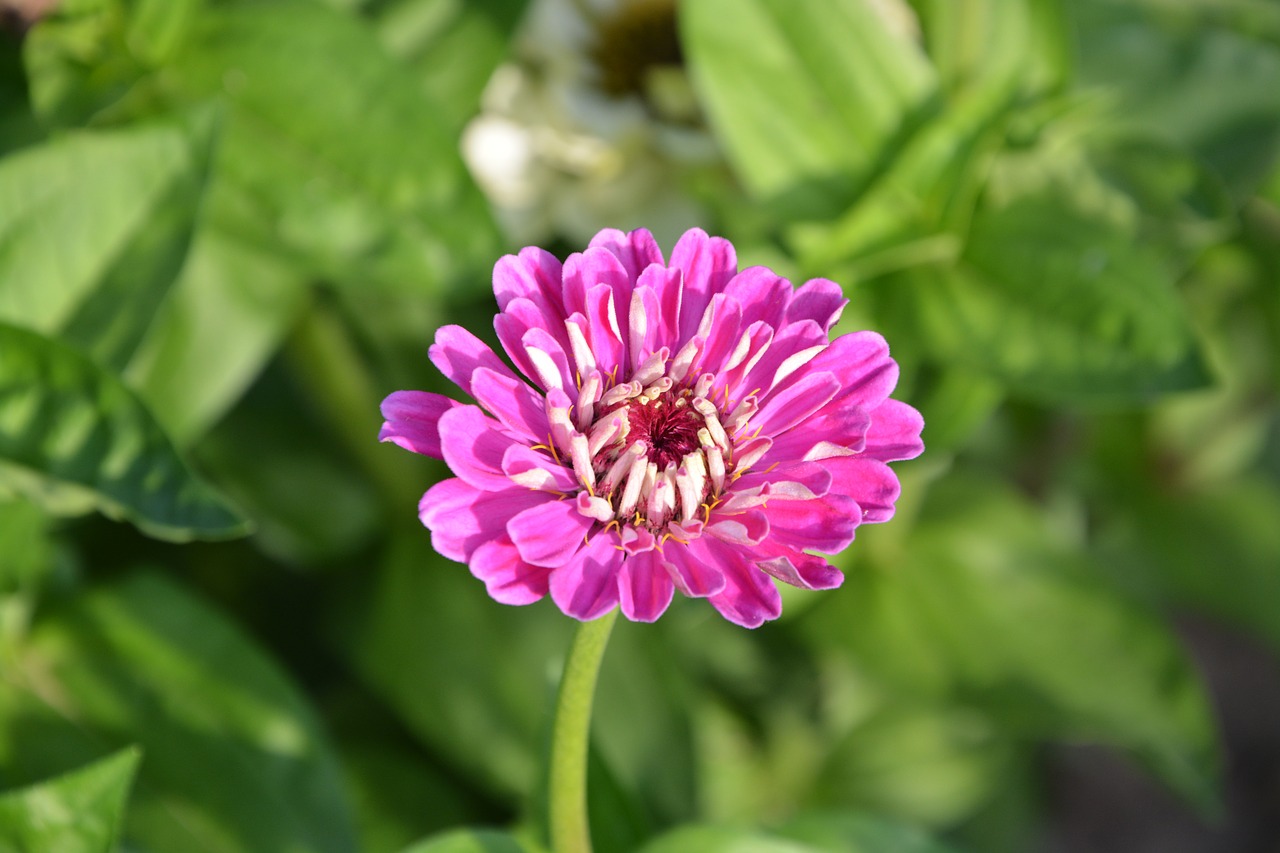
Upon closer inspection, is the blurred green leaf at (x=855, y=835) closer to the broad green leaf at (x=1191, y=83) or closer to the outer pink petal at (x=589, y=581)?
the outer pink petal at (x=589, y=581)

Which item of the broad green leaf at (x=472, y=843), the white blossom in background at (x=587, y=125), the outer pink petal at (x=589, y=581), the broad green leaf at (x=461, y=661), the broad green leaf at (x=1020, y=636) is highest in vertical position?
the outer pink petal at (x=589, y=581)

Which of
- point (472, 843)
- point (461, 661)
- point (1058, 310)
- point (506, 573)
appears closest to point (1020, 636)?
point (1058, 310)

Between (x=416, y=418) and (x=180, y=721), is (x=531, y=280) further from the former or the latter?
(x=180, y=721)

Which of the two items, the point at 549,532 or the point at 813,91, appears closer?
the point at 549,532

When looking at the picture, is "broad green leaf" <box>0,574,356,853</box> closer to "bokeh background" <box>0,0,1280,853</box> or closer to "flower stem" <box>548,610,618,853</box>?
"bokeh background" <box>0,0,1280,853</box>

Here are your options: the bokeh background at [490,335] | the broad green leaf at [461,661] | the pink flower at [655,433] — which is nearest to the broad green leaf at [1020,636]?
the bokeh background at [490,335]

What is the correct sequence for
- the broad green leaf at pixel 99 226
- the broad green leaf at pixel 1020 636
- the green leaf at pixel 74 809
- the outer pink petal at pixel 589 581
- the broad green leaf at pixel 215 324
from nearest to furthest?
1. the outer pink petal at pixel 589 581
2. the green leaf at pixel 74 809
3. the broad green leaf at pixel 99 226
4. the broad green leaf at pixel 215 324
5. the broad green leaf at pixel 1020 636

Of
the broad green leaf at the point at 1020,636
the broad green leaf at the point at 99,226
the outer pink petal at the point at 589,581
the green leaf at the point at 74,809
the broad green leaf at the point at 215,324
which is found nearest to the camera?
the outer pink petal at the point at 589,581
